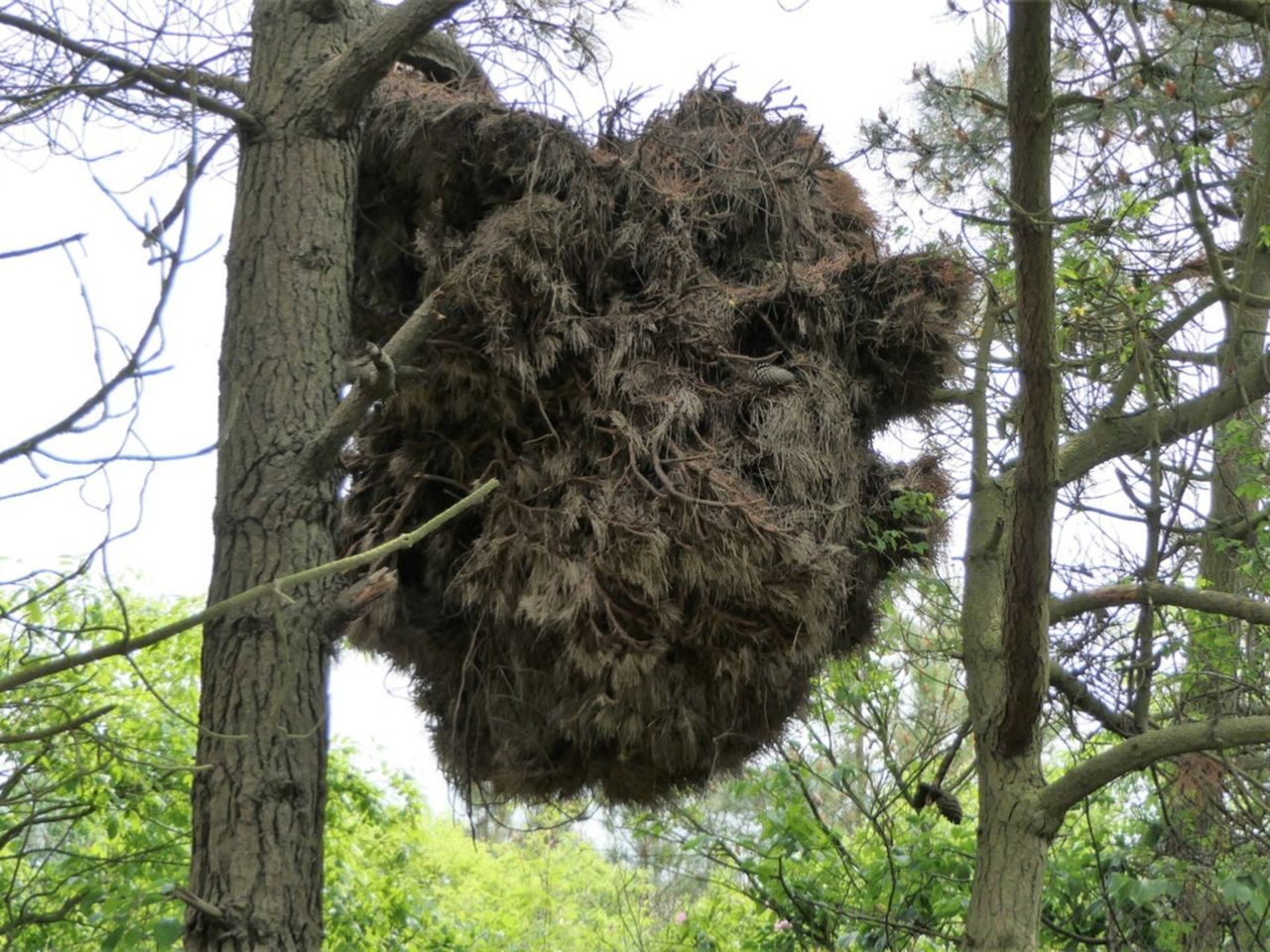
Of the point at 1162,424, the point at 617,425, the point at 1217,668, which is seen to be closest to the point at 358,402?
the point at 617,425

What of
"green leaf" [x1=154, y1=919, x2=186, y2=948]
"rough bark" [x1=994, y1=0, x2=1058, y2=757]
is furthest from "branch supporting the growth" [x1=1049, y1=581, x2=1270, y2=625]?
"green leaf" [x1=154, y1=919, x2=186, y2=948]

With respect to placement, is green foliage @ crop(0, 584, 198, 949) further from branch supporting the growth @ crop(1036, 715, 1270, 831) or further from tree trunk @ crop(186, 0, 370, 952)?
branch supporting the growth @ crop(1036, 715, 1270, 831)

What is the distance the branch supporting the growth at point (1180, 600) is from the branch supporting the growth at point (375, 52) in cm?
232

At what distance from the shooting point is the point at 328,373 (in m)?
3.26

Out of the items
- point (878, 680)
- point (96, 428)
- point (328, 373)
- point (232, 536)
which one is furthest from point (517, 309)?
point (878, 680)

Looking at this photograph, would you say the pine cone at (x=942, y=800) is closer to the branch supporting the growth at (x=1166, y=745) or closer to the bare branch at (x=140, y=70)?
the branch supporting the growth at (x=1166, y=745)

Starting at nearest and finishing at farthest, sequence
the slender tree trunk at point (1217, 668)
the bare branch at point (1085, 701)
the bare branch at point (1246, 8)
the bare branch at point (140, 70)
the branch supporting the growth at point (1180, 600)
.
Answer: the bare branch at point (1246, 8), the bare branch at point (140, 70), the branch supporting the growth at point (1180, 600), the bare branch at point (1085, 701), the slender tree trunk at point (1217, 668)

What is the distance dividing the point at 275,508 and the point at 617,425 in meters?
0.81

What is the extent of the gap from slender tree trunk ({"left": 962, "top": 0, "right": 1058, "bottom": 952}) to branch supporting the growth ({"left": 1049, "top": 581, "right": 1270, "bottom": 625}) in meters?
0.39

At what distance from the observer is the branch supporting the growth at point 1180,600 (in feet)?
12.0

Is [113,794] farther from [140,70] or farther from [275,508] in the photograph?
[140,70]

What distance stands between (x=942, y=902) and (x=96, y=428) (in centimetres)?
404

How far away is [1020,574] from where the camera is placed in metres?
3.29

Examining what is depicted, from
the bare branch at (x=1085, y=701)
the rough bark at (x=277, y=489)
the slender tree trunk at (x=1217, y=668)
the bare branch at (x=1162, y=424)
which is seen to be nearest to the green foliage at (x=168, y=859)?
the rough bark at (x=277, y=489)
